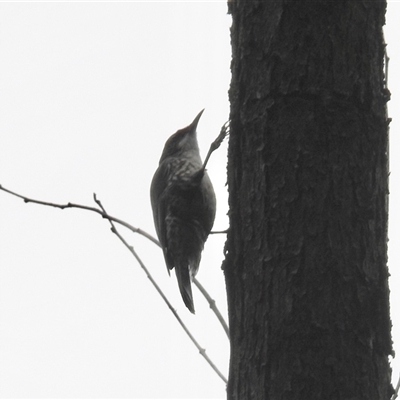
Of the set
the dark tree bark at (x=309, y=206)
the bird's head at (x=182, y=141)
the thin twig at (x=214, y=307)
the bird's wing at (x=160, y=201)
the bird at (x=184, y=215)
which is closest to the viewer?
the dark tree bark at (x=309, y=206)

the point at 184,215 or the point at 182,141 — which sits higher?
the point at 182,141

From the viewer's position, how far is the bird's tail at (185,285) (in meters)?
5.11

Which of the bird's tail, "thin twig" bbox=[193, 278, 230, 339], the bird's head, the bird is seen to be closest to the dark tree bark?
"thin twig" bbox=[193, 278, 230, 339]

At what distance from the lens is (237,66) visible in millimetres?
2096

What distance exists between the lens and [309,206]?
1.84 metres

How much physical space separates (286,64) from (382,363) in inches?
33.1

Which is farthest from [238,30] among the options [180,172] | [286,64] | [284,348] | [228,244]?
[180,172]

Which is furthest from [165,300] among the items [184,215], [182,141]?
[182,141]

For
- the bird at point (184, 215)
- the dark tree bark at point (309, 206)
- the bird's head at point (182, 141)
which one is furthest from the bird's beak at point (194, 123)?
the dark tree bark at point (309, 206)

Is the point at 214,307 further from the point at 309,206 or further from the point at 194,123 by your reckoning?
the point at 194,123

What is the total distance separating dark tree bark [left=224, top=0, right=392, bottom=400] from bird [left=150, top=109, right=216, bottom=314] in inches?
117

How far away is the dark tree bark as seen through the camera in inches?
70.1

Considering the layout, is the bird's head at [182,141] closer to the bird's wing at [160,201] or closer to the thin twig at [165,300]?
the bird's wing at [160,201]

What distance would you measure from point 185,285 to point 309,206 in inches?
134
